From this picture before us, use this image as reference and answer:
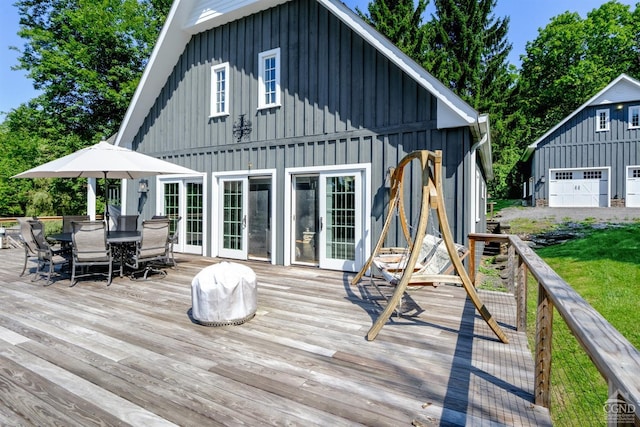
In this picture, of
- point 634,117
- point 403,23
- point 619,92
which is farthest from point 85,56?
point 634,117

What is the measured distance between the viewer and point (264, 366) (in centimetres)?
277

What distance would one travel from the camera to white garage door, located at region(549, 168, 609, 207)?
671 inches

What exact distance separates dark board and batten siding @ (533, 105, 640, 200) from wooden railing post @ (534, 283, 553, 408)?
1922 centimetres

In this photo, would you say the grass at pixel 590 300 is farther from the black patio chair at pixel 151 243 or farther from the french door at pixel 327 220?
the black patio chair at pixel 151 243

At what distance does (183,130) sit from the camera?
909 cm

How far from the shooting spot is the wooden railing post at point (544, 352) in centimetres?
220

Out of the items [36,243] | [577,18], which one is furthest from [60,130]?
[577,18]

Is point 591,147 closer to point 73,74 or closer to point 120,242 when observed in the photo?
point 120,242

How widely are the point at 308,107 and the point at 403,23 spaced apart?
1188 cm

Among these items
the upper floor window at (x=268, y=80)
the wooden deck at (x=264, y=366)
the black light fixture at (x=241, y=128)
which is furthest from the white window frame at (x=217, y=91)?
the wooden deck at (x=264, y=366)

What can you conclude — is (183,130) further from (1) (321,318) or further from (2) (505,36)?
(2) (505,36)

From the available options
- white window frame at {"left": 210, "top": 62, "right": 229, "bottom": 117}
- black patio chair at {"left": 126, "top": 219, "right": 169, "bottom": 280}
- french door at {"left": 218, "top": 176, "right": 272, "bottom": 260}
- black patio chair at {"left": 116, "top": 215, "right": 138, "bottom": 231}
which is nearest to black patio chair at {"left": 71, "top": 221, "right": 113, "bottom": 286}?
black patio chair at {"left": 126, "top": 219, "right": 169, "bottom": 280}

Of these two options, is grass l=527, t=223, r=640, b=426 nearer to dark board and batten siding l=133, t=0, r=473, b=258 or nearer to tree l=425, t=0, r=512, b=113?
dark board and batten siding l=133, t=0, r=473, b=258

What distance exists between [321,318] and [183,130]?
709 centimetres
